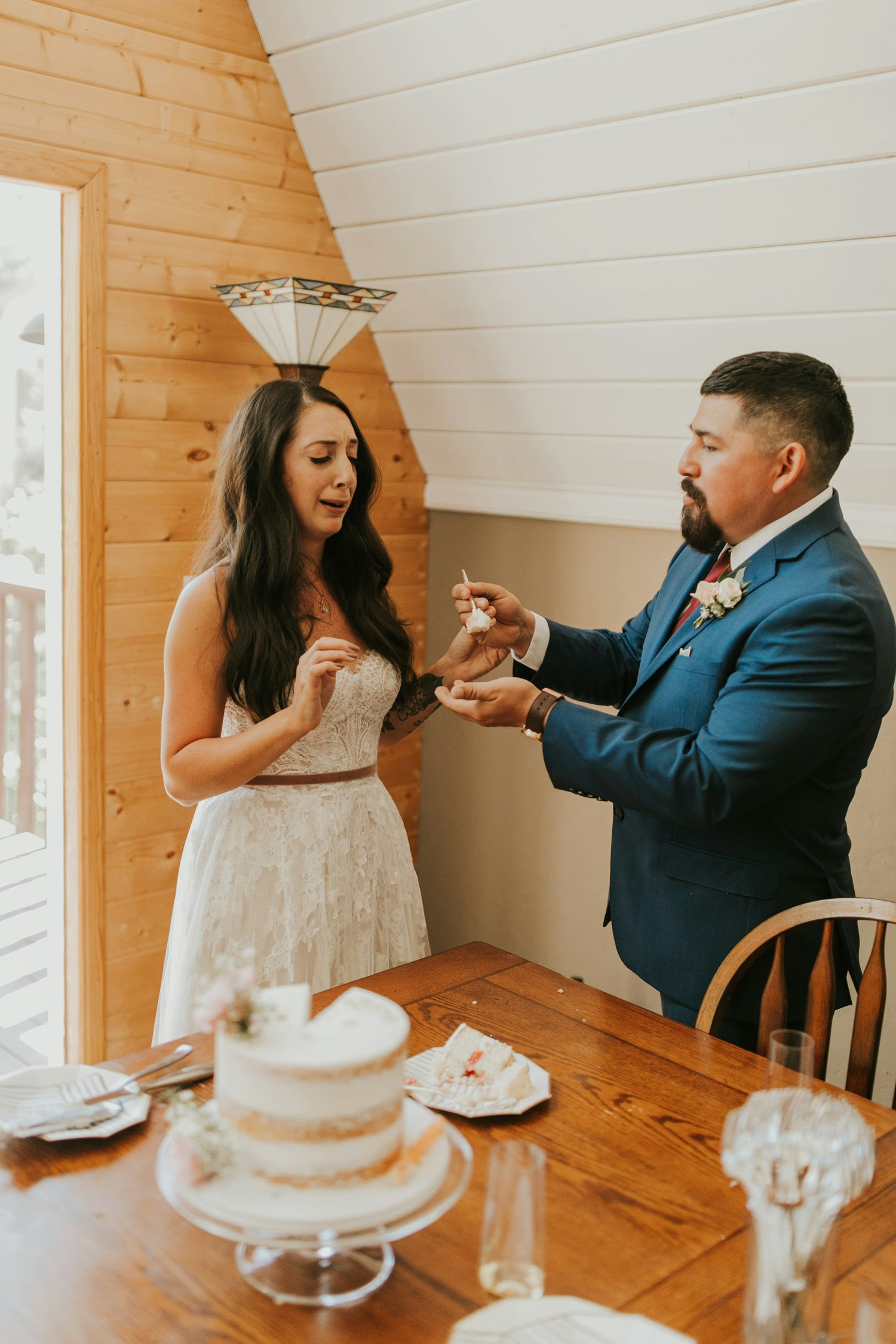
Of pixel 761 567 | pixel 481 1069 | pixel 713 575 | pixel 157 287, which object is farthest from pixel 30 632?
pixel 481 1069

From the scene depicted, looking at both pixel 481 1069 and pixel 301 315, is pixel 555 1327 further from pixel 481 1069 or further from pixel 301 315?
pixel 301 315

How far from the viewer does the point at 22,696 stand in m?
3.63

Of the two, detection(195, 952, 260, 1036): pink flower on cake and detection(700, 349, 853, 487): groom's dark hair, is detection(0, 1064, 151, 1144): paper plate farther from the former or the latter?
detection(700, 349, 853, 487): groom's dark hair

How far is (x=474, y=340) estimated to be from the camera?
294cm

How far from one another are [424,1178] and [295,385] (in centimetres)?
150

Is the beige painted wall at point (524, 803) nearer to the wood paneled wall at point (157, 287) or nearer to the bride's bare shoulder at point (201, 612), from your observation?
the wood paneled wall at point (157, 287)

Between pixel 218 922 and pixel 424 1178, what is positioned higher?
pixel 424 1178

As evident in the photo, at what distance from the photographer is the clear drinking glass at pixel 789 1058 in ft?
3.78

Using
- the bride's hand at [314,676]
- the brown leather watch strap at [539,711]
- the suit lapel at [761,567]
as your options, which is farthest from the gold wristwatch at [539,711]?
A: the bride's hand at [314,676]

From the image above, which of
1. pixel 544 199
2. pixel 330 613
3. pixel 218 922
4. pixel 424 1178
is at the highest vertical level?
pixel 544 199

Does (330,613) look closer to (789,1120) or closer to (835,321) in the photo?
(835,321)

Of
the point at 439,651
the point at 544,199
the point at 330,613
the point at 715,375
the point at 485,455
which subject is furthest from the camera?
the point at 439,651

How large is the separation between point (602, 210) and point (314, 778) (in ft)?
4.33

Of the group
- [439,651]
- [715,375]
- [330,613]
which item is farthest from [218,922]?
[439,651]
